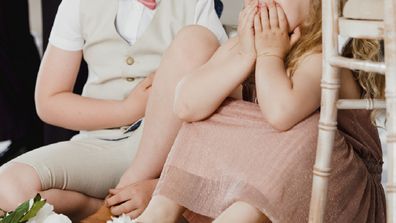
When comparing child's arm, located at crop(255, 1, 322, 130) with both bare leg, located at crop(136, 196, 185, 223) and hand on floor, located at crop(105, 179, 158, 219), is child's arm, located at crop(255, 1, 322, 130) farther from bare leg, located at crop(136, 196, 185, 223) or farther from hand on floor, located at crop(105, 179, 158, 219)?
hand on floor, located at crop(105, 179, 158, 219)

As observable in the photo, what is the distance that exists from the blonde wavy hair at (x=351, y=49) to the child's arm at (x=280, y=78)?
2 centimetres

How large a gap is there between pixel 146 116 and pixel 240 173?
13.3 inches

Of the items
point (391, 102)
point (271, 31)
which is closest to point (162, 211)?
point (271, 31)

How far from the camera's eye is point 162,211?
164 cm

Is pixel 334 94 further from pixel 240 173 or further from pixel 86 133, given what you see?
pixel 86 133

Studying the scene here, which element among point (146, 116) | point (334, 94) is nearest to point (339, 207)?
point (334, 94)

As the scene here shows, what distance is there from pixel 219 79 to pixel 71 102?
0.50 meters

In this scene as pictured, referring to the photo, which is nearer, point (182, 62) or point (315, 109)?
point (315, 109)

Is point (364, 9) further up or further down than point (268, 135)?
further up

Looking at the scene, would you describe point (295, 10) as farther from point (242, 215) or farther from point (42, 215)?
point (42, 215)

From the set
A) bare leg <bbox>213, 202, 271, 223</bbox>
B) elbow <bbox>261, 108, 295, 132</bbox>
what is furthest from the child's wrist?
bare leg <bbox>213, 202, 271, 223</bbox>

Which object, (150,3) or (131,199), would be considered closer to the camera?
(131,199)

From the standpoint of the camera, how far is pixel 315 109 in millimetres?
1580

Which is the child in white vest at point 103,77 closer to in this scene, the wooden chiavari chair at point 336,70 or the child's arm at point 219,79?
the child's arm at point 219,79
